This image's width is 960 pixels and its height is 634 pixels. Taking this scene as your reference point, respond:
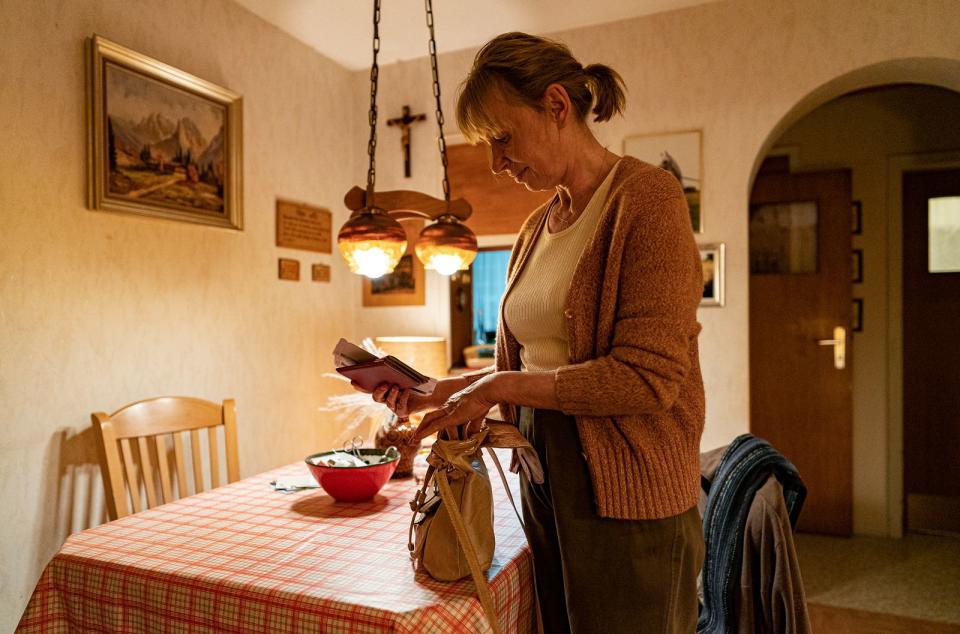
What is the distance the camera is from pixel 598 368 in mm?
965

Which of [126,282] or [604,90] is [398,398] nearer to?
[604,90]

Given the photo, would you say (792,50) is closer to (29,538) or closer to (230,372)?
(230,372)

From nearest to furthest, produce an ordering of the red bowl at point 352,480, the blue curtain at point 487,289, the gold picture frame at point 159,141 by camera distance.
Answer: the red bowl at point 352,480, the gold picture frame at point 159,141, the blue curtain at point 487,289

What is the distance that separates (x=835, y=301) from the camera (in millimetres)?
3371

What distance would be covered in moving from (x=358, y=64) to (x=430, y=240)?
6.16 ft

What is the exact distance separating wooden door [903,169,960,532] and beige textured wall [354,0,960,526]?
35.9 inches

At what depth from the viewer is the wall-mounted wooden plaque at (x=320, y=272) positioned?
3.15m

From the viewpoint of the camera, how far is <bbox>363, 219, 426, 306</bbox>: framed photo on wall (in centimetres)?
328

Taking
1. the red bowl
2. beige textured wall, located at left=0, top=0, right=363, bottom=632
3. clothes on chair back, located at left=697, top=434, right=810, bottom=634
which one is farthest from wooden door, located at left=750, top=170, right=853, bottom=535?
the red bowl

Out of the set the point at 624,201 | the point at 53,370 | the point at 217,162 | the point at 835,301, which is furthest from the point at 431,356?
the point at 835,301

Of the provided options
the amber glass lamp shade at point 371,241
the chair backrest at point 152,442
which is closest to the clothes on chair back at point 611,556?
the amber glass lamp shade at point 371,241

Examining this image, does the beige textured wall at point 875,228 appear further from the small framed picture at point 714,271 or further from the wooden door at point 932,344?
the small framed picture at point 714,271

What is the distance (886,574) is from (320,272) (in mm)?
2913

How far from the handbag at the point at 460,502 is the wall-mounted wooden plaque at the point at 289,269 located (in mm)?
2040
